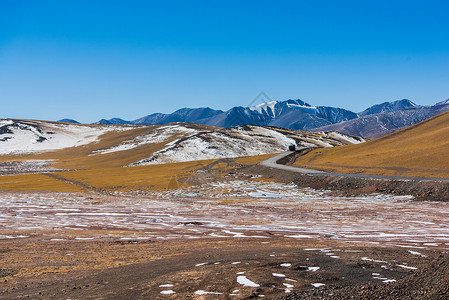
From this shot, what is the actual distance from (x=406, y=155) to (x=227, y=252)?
72467 millimetres

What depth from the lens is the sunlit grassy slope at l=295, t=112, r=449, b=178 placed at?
2692 inches

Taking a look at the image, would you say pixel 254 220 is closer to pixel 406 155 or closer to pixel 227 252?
pixel 227 252

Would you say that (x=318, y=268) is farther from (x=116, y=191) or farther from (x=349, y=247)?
(x=116, y=191)

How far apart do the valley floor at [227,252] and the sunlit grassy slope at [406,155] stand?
24.0 m

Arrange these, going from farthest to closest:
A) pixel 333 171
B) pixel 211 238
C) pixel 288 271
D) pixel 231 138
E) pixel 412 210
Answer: pixel 231 138 → pixel 333 171 → pixel 412 210 → pixel 211 238 → pixel 288 271

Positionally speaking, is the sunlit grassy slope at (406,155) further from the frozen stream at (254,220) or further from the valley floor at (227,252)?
the valley floor at (227,252)

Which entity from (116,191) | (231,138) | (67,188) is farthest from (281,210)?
(231,138)

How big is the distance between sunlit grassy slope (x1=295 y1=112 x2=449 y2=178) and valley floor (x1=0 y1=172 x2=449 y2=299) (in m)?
24.0

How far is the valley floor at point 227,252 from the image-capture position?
14359mm

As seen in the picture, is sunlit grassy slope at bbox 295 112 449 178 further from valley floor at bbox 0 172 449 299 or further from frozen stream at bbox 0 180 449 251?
valley floor at bbox 0 172 449 299

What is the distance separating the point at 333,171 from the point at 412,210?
118ft

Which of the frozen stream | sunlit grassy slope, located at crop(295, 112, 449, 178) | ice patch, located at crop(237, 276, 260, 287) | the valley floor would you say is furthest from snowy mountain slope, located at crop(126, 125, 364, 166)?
ice patch, located at crop(237, 276, 260, 287)

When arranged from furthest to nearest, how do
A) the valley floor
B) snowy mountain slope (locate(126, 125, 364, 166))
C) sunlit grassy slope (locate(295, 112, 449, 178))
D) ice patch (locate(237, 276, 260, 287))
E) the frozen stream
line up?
1. snowy mountain slope (locate(126, 125, 364, 166))
2. sunlit grassy slope (locate(295, 112, 449, 178))
3. the frozen stream
4. ice patch (locate(237, 276, 260, 287))
5. the valley floor

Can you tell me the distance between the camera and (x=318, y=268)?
17.1m
